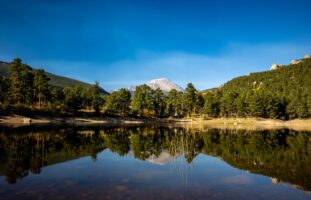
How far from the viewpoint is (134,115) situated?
13325cm

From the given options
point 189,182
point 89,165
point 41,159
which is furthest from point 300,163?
point 41,159

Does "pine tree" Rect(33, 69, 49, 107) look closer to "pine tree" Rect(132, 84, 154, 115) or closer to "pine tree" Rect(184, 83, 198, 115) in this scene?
"pine tree" Rect(132, 84, 154, 115)

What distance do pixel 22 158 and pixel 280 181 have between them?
21166 millimetres

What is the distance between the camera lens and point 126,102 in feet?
436

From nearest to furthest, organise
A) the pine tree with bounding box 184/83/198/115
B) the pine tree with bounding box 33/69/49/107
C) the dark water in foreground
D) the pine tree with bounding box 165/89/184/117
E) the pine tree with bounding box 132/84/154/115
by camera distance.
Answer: the dark water in foreground, the pine tree with bounding box 33/69/49/107, the pine tree with bounding box 132/84/154/115, the pine tree with bounding box 184/83/198/115, the pine tree with bounding box 165/89/184/117

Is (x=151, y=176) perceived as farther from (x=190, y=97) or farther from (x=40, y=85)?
(x=190, y=97)

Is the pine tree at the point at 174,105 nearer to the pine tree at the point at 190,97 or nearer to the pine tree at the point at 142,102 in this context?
the pine tree at the point at 190,97

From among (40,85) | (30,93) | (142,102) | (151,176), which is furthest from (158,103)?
(151,176)

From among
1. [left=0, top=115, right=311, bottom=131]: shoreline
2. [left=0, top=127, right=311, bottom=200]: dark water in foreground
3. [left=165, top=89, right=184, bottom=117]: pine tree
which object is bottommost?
[left=0, top=127, right=311, bottom=200]: dark water in foreground

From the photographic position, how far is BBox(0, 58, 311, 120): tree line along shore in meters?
98.6

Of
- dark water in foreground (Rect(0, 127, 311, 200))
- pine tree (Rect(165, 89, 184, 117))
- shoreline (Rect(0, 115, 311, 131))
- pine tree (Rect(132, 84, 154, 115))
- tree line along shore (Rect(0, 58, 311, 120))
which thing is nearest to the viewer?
dark water in foreground (Rect(0, 127, 311, 200))

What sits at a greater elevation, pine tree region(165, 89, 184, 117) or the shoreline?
pine tree region(165, 89, 184, 117)

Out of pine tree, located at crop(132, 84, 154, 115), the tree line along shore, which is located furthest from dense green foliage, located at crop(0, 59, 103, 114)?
pine tree, located at crop(132, 84, 154, 115)

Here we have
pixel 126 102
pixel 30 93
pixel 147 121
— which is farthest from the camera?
pixel 126 102
